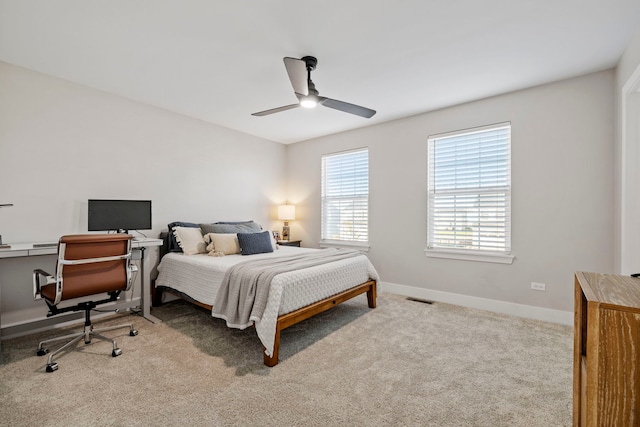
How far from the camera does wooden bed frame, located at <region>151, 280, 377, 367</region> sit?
2.33 metres

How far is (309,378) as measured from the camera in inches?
83.9

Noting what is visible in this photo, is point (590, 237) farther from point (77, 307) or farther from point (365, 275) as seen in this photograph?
point (77, 307)

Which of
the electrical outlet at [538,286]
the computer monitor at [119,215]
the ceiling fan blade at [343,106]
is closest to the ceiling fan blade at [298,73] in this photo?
the ceiling fan blade at [343,106]

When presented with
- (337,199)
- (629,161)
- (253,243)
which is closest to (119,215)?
(253,243)

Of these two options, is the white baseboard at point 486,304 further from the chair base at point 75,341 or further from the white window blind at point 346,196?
the chair base at point 75,341

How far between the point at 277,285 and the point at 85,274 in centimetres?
152

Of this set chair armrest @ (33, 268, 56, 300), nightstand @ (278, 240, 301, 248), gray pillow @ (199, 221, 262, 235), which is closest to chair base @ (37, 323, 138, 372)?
chair armrest @ (33, 268, 56, 300)

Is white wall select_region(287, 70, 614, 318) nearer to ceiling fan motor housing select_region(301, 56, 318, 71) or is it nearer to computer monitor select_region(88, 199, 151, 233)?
ceiling fan motor housing select_region(301, 56, 318, 71)

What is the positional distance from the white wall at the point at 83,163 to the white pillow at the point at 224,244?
808 millimetres

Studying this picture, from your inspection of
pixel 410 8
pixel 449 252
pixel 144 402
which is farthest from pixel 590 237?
pixel 144 402

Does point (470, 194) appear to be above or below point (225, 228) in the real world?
above

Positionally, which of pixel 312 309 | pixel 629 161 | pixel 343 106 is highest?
pixel 343 106

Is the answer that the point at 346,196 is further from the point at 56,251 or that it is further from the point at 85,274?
the point at 56,251

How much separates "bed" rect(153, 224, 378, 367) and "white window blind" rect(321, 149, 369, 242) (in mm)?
1286
